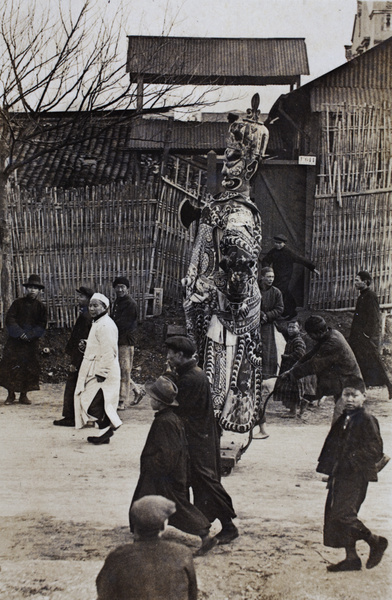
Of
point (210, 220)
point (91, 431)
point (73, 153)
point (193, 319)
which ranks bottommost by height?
point (91, 431)

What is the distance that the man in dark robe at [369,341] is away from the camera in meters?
6.67

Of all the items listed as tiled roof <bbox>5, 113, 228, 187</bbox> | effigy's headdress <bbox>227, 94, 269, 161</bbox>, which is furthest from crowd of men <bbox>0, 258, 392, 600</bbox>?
tiled roof <bbox>5, 113, 228, 187</bbox>

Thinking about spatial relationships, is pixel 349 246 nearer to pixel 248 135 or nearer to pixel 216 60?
pixel 216 60

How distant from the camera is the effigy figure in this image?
14.5 feet

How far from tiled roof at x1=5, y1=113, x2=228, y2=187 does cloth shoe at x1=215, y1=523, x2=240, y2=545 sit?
695cm

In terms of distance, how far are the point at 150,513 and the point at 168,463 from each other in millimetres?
673

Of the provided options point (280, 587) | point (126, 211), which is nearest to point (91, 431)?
point (280, 587)

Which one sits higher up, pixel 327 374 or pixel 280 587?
pixel 327 374

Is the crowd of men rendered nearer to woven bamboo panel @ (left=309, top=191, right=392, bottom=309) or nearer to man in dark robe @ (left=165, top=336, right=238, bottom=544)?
man in dark robe @ (left=165, top=336, right=238, bottom=544)

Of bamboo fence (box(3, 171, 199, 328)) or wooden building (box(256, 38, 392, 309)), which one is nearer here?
wooden building (box(256, 38, 392, 309))

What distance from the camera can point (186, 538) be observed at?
3836 mm

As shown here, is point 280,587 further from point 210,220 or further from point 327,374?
point 210,220

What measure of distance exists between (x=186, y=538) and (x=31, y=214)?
584 centimetres

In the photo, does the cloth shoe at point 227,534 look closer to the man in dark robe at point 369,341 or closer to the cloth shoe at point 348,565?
the cloth shoe at point 348,565
